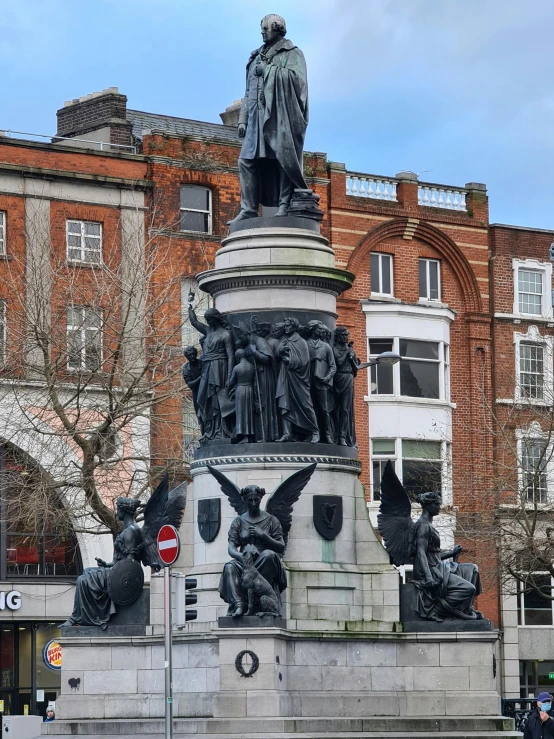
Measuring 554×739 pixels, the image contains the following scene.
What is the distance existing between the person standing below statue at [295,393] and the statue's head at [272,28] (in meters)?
5.10

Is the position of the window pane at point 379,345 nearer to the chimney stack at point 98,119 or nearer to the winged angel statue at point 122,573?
the chimney stack at point 98,119

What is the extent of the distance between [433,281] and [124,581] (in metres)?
34.3

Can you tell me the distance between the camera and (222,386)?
1182 inches

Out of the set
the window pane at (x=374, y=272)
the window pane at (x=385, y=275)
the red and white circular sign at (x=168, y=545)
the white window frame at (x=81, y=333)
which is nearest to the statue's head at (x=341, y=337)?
the red and white circular sign at (x=168, y=545)

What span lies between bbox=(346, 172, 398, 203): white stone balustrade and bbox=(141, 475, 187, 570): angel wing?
31472mm

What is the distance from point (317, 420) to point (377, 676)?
3.83 metres

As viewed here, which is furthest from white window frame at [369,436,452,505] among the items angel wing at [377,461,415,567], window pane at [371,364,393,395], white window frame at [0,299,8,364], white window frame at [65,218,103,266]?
angel wing at [377,461,415,567]

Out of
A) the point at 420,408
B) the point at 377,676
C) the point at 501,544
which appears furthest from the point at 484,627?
the point at 420,408

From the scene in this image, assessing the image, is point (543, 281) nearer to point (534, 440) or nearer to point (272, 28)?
point (534, 440)

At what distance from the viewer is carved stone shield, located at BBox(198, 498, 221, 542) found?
2950cm

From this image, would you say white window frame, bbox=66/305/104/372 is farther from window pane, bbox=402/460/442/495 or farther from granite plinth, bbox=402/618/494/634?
granite plinth, bbox=402/618/494/634

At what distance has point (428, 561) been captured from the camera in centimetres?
2942

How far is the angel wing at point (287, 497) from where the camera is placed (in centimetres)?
2891

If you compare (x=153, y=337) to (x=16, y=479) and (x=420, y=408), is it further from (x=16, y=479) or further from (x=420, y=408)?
(x=420, y=408)
